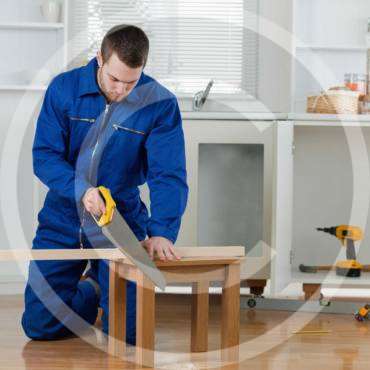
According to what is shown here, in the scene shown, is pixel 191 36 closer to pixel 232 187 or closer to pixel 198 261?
pixel 232 187

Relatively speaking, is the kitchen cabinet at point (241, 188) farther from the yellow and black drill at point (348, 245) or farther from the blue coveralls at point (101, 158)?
the blue coveralls at point (101, 158)

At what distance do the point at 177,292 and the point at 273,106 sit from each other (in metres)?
1.00

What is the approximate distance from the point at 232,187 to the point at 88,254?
168 centimetres

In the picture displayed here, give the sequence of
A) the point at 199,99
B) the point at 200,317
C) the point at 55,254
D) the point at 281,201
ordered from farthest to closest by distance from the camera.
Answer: the point at 199,99 → the point at 281,201 → the point at 200,317 → the point at 55,254

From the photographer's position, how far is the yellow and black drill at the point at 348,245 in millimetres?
3617

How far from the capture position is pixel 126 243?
7.39 feet

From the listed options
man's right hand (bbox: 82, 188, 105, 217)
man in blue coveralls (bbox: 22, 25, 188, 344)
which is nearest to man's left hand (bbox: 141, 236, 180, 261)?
man in blue coveralls (bbox: 22, 25, 188, 344)

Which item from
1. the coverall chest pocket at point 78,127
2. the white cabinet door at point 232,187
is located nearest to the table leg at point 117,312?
the coverall chest pocket at point 78,127

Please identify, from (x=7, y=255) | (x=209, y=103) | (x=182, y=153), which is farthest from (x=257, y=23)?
(x=7, y=255)

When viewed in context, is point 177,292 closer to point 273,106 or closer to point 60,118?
point 273,106

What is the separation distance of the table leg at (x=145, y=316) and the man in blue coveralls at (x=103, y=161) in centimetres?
13

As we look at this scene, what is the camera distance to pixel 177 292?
3.83m

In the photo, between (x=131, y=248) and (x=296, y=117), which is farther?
(x=296, y=117)

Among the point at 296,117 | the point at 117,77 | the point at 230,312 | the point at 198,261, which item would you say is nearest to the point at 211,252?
the point at 198,261
